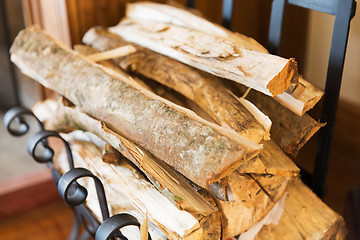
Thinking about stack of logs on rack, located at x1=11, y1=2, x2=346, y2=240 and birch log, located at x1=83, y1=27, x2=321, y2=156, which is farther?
birch log, located at x1=83, y1=27, x2=321, y2=156

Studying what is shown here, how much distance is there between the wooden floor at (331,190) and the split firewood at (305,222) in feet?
2.11

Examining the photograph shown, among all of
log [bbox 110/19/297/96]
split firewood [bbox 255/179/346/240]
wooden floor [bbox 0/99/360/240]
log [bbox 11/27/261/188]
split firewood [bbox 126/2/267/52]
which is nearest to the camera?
log [bbox 11/27/261/188]

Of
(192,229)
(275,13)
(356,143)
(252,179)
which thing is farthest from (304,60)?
(192,229)

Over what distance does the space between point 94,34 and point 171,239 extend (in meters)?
0.70

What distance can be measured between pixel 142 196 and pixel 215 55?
1.10 feet

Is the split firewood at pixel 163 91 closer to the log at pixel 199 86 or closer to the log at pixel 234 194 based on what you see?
the log at pixel 199 86

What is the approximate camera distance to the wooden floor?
162 cm

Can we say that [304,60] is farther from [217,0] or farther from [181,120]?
[181,120]

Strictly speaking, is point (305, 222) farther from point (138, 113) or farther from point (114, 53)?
point (114, 53)

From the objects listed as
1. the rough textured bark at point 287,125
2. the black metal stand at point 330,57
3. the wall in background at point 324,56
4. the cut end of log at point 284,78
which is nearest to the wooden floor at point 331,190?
the wall in background at point 324,56

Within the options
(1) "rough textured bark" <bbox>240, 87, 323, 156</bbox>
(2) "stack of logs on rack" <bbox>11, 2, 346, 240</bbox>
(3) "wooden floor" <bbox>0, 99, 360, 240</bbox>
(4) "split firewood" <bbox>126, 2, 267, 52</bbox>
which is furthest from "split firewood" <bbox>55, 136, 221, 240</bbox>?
(3) "wooden floor" <bbox>0, 99, 360, 240</bbox>

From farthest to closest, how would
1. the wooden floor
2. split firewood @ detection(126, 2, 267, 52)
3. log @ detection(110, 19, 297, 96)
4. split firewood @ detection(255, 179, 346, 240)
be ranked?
the wooden floor, split firewood @ detection(126, 2, 267, 52), split firewood @ detection(255, 179, 346, 240), log @ detection(110, 19, 297, 96)

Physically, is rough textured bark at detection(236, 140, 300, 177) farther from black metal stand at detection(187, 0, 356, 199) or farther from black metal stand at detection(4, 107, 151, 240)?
black metal stand at detection(4, 107, 151, 240)

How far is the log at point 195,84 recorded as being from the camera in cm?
90
